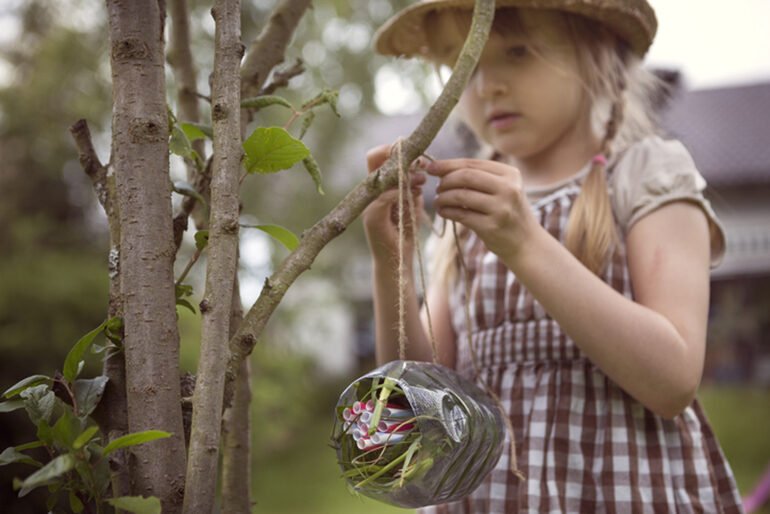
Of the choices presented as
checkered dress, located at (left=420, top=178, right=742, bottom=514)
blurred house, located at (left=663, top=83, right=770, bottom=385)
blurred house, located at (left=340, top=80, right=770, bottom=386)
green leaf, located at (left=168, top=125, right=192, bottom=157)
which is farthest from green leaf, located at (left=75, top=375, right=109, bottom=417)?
blurred house, located at (left=663, top=83, right=770, bottom=385)

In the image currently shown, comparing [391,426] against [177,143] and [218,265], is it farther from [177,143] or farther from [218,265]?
[177,143]

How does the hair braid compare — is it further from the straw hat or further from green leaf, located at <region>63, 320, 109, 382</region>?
green leaf, located at <region>63, 320, 109, 382</region>

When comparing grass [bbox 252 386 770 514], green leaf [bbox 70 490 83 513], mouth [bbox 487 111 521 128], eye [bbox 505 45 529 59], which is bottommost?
grass [bbox 252 386 770 514]

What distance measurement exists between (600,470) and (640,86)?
2.30ft

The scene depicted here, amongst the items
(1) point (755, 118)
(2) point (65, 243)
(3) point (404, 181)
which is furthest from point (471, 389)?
(1) point (755, 118)

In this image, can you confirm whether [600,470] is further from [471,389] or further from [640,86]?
[640,86]

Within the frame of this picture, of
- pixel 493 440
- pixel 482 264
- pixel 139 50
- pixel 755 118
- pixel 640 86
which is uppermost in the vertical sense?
pixel 755 118

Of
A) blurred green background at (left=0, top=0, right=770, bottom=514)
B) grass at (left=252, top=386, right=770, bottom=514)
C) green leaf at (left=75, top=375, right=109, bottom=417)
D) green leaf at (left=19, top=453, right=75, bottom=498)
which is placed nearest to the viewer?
green leaf at (left=19, top=453, right=75, bottom=498)

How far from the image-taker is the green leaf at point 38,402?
1.73 ft

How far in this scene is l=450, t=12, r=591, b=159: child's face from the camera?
1.04 m

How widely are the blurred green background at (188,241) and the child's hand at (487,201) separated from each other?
198cm

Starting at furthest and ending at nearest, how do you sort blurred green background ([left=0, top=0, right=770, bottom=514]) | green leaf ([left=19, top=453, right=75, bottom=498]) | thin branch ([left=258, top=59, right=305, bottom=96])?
1. blurred green background ([left=0, top=0, right=770, bottom=514])
2. thin branch ([left=258, top=59, right=305, bottom=96])
3. green leaf ([left=19, top=453, right=75, bottom=498])

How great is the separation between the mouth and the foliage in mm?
694

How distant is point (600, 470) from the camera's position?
3.02ft
